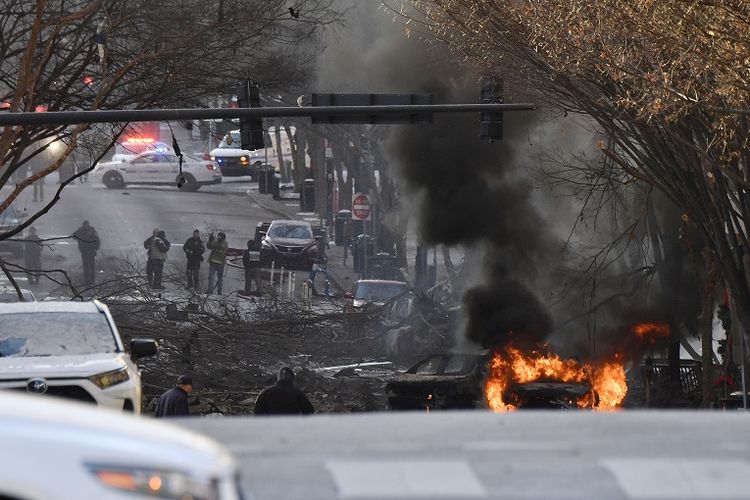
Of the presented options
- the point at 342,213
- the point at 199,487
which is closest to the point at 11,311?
the point at 199,487

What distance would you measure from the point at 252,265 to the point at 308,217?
16031 mm

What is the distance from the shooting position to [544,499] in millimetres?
3584

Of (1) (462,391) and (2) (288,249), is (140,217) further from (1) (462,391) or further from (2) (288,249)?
(1) (462,391)

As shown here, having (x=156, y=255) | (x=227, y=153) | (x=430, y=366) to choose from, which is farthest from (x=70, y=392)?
(x=227, y=153)

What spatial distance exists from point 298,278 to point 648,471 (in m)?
40.5

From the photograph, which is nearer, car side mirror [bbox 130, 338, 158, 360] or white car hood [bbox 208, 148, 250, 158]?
car side mirror [bbox 130, 338, 158, 360]

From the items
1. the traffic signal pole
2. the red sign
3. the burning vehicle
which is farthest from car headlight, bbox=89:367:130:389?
the red sign

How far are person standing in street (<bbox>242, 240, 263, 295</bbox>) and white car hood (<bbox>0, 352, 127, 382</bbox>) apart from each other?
2804cm

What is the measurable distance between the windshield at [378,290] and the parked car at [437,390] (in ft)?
47.7

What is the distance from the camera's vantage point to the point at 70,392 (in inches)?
444

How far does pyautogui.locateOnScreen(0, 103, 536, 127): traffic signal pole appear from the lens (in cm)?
1563

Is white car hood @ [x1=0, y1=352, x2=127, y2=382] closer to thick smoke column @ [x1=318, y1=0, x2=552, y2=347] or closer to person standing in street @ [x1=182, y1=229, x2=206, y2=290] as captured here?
thick smoke column @ [x1=318, y1=0, x2=552, y2=347]

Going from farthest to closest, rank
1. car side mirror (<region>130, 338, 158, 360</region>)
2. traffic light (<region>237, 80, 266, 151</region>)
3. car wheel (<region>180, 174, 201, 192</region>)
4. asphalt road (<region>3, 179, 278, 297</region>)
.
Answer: car wheel (<region>180, 174, 201, 192</region>)
asphalt road (<region>3, 179, 278, 297</region>)
traffic light (<region>237, 80, 266, 151</region>)
car side mirror (<region>130, 338, 158, 360</region>)

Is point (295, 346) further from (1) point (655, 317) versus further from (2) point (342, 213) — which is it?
(2) point (342, 213)
